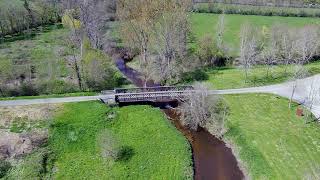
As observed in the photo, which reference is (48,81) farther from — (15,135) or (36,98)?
(15,135)

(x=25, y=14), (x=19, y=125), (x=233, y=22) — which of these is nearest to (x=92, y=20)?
(x=25, y=14)

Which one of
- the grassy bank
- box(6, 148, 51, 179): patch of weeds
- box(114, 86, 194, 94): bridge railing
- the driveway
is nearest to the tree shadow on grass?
box(6, 148, 51, 179): patch of weeds

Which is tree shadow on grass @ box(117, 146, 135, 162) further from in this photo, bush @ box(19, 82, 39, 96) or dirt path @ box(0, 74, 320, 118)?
bush @ box(19, 82, 39, 96)

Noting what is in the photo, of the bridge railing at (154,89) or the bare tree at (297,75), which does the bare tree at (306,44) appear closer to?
the bare tree at (297,75)

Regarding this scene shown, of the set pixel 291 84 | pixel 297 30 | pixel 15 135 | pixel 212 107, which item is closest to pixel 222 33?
pixel 297 30

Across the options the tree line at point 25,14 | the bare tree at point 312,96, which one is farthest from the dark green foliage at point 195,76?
the tree line at point 25,14

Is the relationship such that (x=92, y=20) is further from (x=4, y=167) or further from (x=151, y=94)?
(x=4, y=167)

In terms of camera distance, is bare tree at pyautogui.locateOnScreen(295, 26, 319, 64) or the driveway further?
bare tree at pyautogui.locateOnScreen(295, 26, 319, 64)
